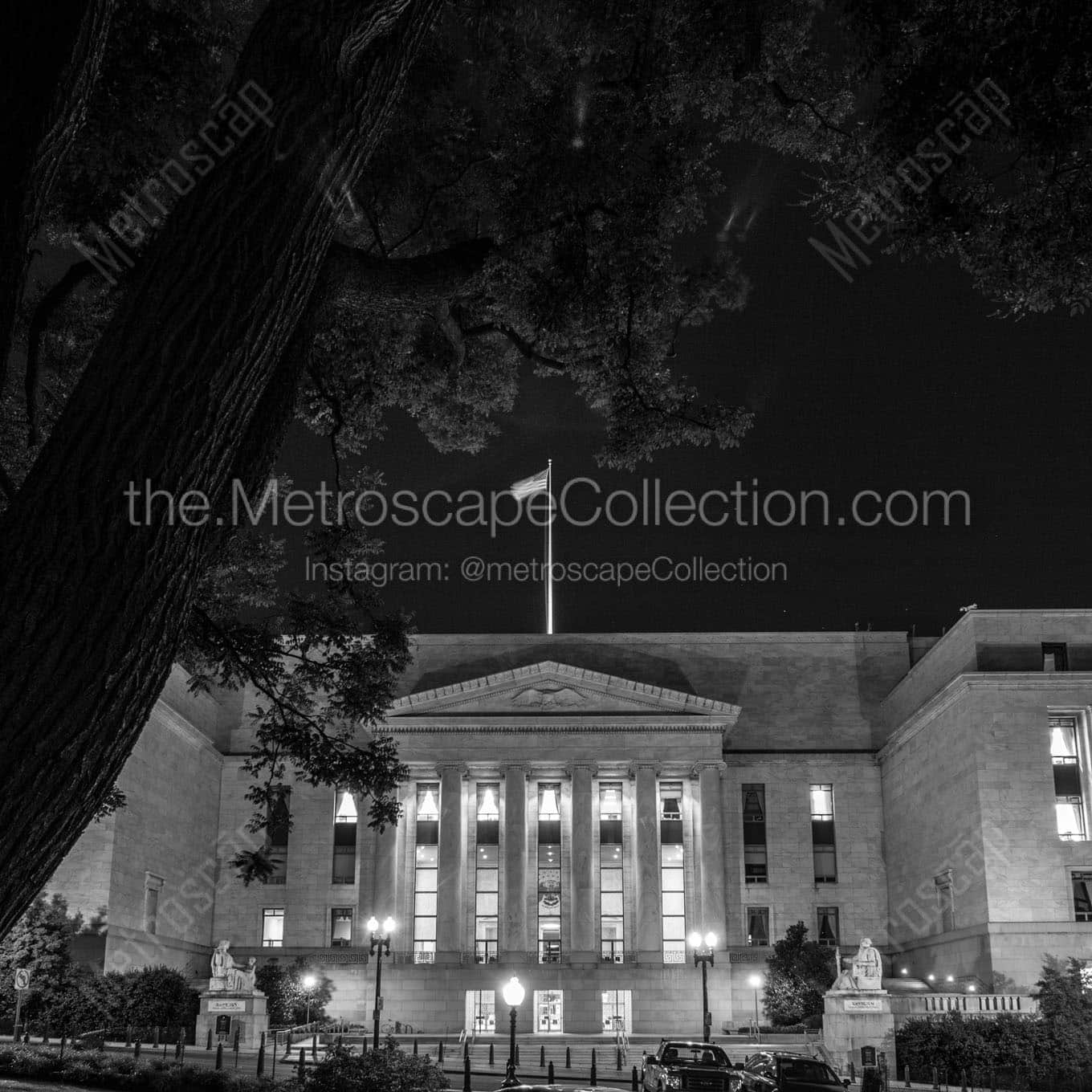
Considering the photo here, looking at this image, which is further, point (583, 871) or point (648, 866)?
point (583, 871)

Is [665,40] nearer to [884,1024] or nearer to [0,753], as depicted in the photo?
[0,753]

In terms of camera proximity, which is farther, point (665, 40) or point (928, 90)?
point (665, 40)

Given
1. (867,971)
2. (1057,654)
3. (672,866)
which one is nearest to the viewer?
(867,971)

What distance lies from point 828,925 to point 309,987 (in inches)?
1045

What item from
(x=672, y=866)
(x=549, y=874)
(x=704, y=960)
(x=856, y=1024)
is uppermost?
(x=672, y=866)

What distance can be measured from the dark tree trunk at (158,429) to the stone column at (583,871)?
56944mm

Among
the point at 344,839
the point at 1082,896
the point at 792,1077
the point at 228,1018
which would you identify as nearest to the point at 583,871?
the point at 344,839

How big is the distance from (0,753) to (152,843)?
5577cm

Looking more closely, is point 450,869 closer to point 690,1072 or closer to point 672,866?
point 672,866

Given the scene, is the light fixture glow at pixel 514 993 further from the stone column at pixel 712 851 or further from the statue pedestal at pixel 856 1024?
the stone column at pixel 712 851

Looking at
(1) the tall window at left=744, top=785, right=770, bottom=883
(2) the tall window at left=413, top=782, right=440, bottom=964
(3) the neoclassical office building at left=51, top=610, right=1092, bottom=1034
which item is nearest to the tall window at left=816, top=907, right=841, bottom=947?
(3) the neoclassical office building at left=51, top=610, right=1092, bottom=1034

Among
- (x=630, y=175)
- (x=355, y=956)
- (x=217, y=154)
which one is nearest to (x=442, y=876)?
(x=355, y=956)

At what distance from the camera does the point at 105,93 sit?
11188mm

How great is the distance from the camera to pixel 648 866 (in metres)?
60.2
